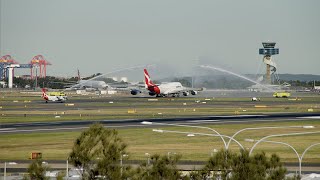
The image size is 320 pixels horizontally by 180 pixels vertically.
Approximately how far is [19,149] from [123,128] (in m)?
33.5

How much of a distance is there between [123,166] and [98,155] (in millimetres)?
2072

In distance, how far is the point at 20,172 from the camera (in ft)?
305

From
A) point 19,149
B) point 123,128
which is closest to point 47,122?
point 123,128

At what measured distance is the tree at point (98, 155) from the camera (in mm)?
61644

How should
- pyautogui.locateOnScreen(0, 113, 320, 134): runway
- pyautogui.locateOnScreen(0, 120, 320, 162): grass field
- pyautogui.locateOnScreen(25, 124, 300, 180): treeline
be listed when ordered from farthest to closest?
pyautogui.locateOnScreen(0, 113, 320, 134): runway
pyautogui.locateOnScreen(0, 120, 320, 162): grass field
pyautogui.locateOnScreen(25, 124, 300, 180): treeline

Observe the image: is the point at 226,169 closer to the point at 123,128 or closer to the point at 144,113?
the point at 123,128

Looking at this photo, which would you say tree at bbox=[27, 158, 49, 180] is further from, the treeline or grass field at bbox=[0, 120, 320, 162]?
grass field at bbox=[0, 120, 320, 162]

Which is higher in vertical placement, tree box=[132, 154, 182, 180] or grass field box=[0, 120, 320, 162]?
tree box=[132, 154, 182, 180]

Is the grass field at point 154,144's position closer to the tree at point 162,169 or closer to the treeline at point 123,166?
the treeline at point 123,166

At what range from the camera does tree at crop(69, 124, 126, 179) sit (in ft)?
202

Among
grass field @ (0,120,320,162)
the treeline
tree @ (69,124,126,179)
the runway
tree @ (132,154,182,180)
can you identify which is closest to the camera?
tree @ (69,124,126,179)

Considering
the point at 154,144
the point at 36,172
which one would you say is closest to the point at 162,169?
the point at 36,172

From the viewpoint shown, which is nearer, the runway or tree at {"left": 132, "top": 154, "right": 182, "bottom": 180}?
tree at {"left": 132, "top": 154, "right": 182, "bottom": 180}

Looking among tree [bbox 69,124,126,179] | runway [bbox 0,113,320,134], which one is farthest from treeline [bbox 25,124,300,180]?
runway [bbox 0,113,320,134]
